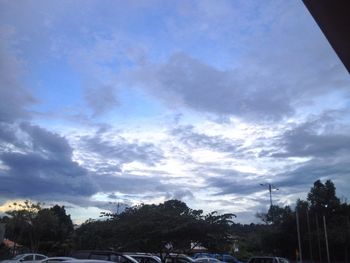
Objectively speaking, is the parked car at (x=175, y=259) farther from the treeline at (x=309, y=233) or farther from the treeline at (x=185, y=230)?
the treeline at (x=309, y=233)

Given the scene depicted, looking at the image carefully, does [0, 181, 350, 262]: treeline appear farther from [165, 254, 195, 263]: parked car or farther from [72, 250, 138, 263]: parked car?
[72, 250, 138, 263]: parked car

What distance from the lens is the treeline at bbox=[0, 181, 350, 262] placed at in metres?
23.8

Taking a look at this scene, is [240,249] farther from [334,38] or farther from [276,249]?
[334,38]

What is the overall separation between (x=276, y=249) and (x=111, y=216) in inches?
1506

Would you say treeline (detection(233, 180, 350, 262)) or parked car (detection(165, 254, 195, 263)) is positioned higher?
treeline (detection(233, 180, 350, 262))

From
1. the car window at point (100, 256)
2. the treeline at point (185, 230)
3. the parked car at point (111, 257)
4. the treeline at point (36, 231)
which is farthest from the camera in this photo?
the treeline at point (36, 231)

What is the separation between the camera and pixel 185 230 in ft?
77.0

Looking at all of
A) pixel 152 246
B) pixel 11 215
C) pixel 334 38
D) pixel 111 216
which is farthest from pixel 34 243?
pixel 334 38

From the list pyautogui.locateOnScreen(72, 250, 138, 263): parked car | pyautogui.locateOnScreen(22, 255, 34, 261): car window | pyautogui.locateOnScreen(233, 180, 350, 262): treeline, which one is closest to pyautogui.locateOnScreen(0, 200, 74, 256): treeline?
pyautogui.locateOnScreen(22, 255, 34, 261): car window

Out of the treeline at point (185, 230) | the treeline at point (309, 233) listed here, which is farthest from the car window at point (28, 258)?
the treeline at point (309, 233)

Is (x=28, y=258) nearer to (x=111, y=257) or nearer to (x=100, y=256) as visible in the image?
(x=100, y=256)

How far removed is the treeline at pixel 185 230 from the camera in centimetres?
2379

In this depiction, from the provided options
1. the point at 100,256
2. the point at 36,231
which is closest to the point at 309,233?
the point at 36,231

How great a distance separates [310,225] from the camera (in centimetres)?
6091
